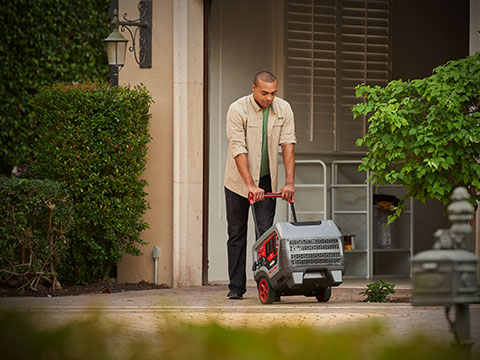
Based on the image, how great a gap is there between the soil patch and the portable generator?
2.23m

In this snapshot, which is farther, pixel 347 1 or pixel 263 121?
pixel 347 1

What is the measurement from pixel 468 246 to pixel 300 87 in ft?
23.0

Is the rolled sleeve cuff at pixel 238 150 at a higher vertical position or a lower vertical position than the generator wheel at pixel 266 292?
higher

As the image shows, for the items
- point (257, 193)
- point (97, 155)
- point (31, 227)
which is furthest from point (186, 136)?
point (257, 193)

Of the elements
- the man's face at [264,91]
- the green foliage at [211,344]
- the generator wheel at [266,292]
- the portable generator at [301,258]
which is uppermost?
the man's face at [264,91]

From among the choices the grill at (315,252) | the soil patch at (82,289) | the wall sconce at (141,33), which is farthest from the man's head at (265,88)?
the soil patch at (82,289)

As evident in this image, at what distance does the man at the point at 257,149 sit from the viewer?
704 centimetres

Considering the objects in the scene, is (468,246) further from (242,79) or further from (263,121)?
(242,79)

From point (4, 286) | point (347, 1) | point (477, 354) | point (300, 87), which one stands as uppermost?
point (347, 1)

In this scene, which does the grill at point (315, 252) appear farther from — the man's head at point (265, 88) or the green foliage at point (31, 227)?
the green foliage at point (31, 227)

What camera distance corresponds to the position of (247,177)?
6941mm

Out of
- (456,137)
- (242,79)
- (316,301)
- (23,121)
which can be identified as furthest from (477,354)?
(23,121)

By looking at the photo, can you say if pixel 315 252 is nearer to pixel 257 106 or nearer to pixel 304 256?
pixel 304 256

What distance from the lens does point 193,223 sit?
8.95 metres
